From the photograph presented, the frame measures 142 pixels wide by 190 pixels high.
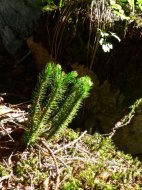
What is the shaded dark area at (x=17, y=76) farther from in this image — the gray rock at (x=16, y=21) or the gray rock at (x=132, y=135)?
the gray rock at (x=132, y=135)

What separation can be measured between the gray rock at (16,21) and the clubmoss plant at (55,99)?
2.09 meters

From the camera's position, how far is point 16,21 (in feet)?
15.8

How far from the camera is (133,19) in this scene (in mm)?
3988

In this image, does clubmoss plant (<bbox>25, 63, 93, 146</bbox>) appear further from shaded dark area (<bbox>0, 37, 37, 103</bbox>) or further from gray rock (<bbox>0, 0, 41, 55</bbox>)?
gray rock (<bbox>0, 0, 41, 55</bbox>)

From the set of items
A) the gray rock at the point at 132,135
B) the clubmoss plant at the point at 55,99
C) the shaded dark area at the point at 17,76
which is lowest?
the gray rock at the point at 132,135

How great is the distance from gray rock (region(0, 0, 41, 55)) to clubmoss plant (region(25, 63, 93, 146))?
209 cm

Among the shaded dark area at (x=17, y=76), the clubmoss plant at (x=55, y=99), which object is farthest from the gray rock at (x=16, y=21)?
the clubmoss plant at (x=55, y=99)

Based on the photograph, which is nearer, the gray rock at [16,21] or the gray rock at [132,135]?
the gray rock at [132,135]

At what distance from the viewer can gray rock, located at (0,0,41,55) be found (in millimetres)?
4703

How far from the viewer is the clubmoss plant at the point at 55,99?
8.61 feet

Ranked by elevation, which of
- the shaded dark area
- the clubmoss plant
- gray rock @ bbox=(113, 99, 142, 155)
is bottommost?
gray rock @ bbox=(113, 99, 142, 155)

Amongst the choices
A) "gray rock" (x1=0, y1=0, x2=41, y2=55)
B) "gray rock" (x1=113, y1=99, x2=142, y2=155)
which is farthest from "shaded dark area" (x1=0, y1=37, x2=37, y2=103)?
"gray rock" (x1=113, y1=99, x2=142, y2=155)

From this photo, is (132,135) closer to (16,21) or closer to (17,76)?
(17,76)

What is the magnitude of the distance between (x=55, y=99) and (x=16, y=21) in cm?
243
